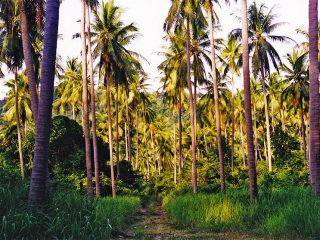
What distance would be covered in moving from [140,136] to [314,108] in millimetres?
53603

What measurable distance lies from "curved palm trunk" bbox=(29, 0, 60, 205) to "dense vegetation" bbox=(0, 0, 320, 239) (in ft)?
0.07

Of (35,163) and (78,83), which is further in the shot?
(78,83)

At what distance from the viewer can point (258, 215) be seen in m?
11.2

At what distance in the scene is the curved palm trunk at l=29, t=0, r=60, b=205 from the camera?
8508 millimetres

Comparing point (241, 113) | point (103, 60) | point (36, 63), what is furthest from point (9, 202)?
point (241, 113)

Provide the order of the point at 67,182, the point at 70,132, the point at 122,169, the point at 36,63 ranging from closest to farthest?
the point at 36,63
the point at 67,182
the point at 70,132
the point at 122,169

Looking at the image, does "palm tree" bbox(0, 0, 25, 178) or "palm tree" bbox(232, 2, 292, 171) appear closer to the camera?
"palm tree" bbox(0, 0, 25, 178)

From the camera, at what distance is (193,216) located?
12.5 metres

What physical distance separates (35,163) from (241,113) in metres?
48.6

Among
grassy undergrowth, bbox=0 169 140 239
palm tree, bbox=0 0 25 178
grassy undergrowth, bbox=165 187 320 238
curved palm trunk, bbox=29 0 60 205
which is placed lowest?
grassy undergrowth, bbox=165 187 320 238

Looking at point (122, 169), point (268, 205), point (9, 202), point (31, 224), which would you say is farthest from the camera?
point (122, 169)

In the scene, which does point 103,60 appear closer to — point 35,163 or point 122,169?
point 122,169

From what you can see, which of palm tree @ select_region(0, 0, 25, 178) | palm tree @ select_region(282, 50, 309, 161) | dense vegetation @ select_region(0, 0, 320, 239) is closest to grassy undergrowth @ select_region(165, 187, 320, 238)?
dense vegetation @ select_region(0, 0, 320, 239)

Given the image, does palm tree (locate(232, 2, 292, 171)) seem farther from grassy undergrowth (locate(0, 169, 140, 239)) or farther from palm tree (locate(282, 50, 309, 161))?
grassy undergrowth (locate(0, 169, 140, 239))
